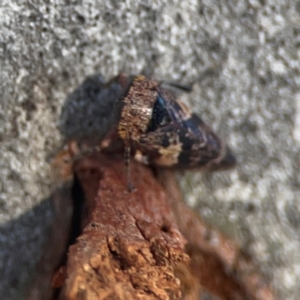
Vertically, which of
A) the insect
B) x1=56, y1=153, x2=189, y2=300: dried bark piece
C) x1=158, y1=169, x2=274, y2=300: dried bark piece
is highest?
the insect

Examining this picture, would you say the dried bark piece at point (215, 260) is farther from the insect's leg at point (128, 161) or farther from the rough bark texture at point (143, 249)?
the insect's leg at point (128, 161)

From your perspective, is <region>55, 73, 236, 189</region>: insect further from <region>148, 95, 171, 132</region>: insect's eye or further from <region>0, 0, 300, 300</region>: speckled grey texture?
<region>0, 0, 300, 300</region>: speckled grey texture

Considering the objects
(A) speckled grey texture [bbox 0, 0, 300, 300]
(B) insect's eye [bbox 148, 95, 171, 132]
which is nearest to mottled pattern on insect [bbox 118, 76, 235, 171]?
(B) insect's eye [bbox 148, 95, 171, 132]

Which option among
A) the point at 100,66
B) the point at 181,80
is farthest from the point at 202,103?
the point at 100,66

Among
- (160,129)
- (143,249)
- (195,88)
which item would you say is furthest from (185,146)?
(143,249)

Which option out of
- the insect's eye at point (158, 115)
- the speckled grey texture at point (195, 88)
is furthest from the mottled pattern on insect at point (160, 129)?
the speckled grey texture at point (195, 88)

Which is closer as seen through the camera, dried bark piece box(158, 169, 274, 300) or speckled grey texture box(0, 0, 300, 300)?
dried bark piece box(158, 169, 274, 300)
